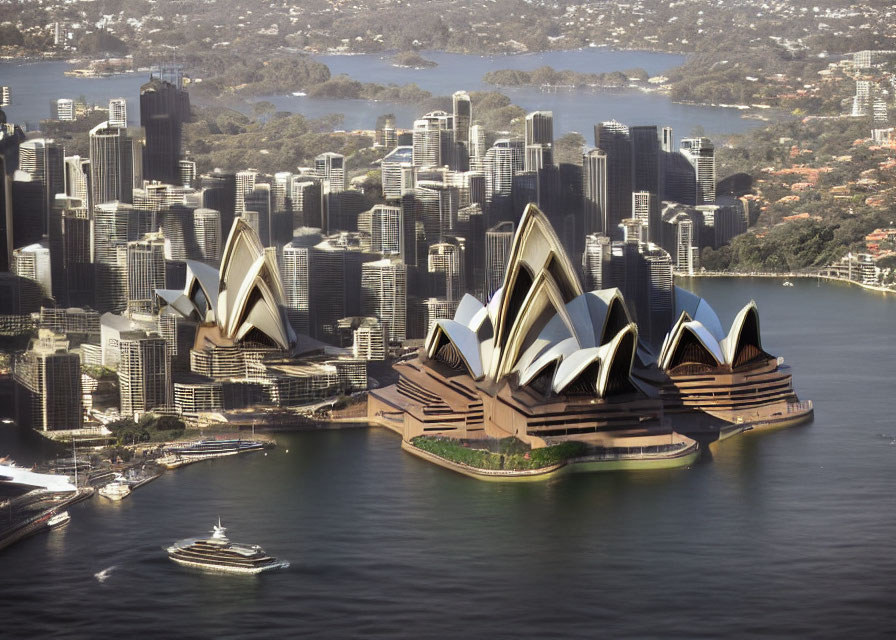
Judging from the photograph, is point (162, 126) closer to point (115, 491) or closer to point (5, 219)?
point (5, 219)

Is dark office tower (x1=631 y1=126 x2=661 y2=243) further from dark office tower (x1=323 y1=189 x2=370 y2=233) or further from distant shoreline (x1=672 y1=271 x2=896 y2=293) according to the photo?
dark office tower (x1=323 y1=189 x2=370 y2=233)

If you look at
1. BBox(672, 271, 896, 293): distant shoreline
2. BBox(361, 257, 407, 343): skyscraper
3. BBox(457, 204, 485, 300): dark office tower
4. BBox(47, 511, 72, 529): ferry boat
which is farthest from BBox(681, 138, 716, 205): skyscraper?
BBox(47, 511, 72, 529): ferry boat

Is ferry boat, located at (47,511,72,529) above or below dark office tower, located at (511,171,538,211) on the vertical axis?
below

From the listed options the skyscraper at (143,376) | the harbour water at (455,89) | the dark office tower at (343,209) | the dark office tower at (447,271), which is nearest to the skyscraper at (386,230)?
the dark office tower at (447,271)

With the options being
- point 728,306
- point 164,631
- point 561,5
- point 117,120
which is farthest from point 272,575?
point 561,5

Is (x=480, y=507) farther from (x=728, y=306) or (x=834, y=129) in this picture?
(x=834, y=129)

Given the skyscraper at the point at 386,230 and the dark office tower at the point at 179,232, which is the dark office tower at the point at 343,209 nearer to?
the skyscraper at the point at 386,230

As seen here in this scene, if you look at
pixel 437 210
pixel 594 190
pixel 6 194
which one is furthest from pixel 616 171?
pixel 6 194
